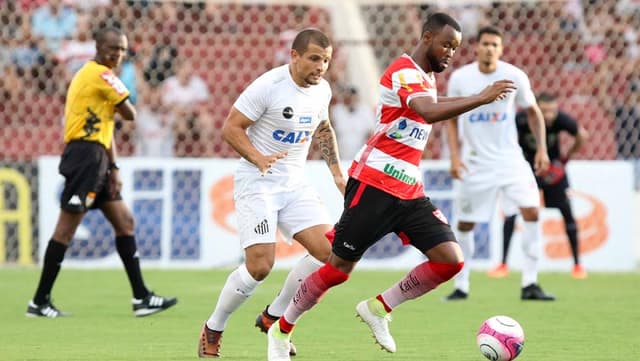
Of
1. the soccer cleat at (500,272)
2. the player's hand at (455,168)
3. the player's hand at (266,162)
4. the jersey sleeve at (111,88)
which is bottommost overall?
the soccer cleat at (500,272)

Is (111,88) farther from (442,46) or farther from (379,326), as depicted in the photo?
(379,326)

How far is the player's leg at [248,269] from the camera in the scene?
303 inches

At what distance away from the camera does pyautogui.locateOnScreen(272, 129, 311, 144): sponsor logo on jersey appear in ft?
26.2

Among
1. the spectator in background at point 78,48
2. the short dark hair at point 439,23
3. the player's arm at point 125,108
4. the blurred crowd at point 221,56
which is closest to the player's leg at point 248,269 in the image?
the short dark hair at point 439,23

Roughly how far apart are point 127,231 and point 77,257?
5069 millimetres

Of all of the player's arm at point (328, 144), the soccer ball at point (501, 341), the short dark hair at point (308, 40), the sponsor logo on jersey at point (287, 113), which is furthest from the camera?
the player's arm at point (328, 144)


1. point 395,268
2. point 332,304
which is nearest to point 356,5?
point 395,268

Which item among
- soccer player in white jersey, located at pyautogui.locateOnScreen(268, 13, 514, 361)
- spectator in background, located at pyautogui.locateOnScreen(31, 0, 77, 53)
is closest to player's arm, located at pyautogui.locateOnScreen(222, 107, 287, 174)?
soccer player in white jersey, located at pyautogui.locateOnScreen(268, 13, 514, 361)

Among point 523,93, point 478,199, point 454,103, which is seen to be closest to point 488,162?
point 478,199

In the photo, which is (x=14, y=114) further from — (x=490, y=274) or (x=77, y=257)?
(x=490, y=274)

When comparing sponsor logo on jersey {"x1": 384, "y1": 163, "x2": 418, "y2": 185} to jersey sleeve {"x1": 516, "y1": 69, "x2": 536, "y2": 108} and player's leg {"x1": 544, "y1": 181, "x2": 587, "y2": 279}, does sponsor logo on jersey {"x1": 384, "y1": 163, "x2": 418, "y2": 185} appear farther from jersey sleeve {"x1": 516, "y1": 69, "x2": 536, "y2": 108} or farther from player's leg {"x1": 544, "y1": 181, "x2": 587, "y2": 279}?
player's leg {"x1": 544, "y1": 181, "x2": 587, "y2": 279}

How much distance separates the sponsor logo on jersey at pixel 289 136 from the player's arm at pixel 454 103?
42.1 inches

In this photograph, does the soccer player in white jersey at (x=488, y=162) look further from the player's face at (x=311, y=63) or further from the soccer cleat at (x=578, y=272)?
the player's face at (x=311, y=63)

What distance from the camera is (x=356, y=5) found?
18.8 meters
